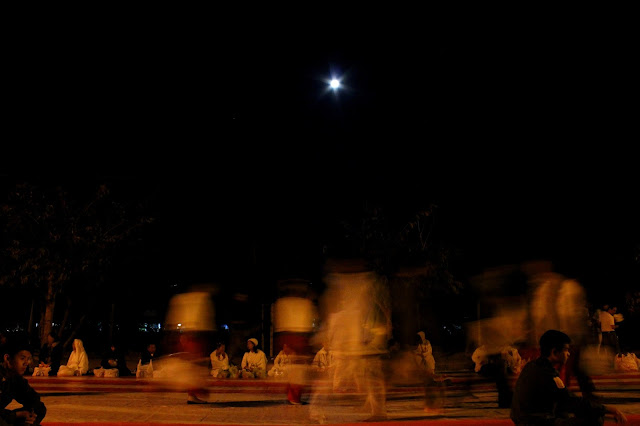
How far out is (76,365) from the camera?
16.8m

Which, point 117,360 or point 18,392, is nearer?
point 18,392

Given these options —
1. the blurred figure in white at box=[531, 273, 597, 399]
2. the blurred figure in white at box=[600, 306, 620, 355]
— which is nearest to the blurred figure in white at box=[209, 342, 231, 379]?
the blurred figure in white at box=[600, 306, 620, 355]

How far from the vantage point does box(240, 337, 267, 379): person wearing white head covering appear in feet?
52.3

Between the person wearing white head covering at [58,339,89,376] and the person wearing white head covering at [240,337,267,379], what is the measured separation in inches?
169

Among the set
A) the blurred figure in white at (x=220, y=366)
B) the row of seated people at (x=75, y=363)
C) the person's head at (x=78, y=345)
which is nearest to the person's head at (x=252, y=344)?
the blurred figure in white at (x=220, y=366)

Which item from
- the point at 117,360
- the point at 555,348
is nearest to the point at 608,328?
the point at 555,348

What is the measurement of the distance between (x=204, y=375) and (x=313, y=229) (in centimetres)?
1934

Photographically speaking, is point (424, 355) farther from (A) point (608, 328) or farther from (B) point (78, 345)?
(B) point (78, 345)

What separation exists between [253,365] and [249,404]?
4.68 meters

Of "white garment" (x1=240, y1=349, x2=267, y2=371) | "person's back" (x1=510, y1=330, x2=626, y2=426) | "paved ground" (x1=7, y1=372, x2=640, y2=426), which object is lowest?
"paved ground" (x1=7, y1=372, x2=640, y2=426)

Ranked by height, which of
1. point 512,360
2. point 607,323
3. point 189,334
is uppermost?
point 607,323

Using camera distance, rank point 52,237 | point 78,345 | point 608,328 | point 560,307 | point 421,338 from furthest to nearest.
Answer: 1. point 52,237
2. point 78,345
3. point 421,338
4. point 608,328
5. point 560,307

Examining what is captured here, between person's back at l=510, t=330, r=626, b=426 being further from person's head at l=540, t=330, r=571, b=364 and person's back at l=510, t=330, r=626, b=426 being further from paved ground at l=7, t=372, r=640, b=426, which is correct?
paved ground at l=7, t=372, r=640, b=426

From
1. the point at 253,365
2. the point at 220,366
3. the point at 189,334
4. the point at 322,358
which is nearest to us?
the point at 189,334
